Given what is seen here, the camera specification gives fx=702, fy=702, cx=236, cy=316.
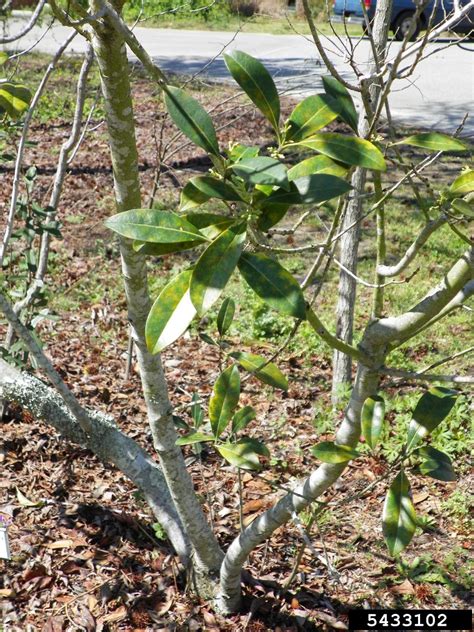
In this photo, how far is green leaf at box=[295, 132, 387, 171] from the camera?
1382mm

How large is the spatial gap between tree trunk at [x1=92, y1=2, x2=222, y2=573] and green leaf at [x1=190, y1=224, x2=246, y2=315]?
50 cm

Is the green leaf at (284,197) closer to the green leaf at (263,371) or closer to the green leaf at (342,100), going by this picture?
the green leaf at (342,100)

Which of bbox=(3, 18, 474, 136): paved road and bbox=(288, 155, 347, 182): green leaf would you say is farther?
bbox=(3, 18, 474, 136): paved road

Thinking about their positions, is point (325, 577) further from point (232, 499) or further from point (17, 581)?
point (17, 581)

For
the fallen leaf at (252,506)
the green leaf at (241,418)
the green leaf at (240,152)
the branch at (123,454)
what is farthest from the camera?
the fallen leaf at (252,506)

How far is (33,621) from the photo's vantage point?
245cm

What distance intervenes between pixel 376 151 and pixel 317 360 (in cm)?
291

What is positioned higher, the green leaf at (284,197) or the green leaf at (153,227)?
the green leaf at (284,197)

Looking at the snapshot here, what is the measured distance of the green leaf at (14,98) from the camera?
226cm

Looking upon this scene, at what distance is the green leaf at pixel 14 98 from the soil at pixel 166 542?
4.34 feet

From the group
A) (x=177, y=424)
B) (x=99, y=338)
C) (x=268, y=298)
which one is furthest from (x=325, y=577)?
(x=99, y=338)

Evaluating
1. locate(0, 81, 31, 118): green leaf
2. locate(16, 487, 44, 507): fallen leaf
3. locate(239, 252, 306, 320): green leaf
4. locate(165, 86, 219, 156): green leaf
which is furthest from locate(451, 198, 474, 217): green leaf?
locate(16, 487, 44, 507): fallen leaf

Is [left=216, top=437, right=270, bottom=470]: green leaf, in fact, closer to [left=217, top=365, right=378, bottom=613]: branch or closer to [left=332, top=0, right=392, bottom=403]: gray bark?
[left=217, top=365, right=378, bottom=613]: branch

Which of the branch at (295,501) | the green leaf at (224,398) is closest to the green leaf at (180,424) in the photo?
the green leaf at (224,398)
